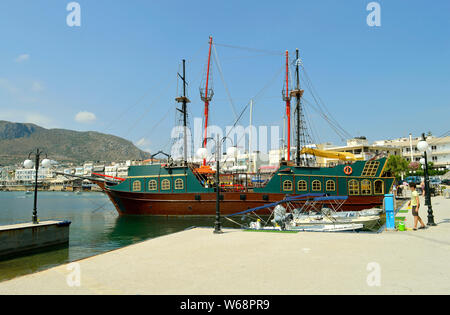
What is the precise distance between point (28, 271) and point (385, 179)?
29478 millimetres

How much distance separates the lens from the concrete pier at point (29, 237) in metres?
12.5

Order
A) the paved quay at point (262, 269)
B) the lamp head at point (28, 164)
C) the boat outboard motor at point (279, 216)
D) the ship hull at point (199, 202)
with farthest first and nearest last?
the ship hull at point (199, 202) → the boat outboard motor at point (279, 216) → the lamp head at point (28, 164) → the paved quay at point (262, 269)

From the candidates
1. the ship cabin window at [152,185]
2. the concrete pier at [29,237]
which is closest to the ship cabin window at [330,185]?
the ship cabin window at [152,185]

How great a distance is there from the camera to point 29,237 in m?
13.4

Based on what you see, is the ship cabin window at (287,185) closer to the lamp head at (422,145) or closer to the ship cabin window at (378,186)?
the ship cabin window at (378,186)

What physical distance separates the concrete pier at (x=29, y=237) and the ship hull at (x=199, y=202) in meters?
13.8

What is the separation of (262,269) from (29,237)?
37.3 ft

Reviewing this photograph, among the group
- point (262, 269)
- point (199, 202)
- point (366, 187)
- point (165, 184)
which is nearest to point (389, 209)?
point (262, 269)

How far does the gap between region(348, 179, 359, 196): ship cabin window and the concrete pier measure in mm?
24153

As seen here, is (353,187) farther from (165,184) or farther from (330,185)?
(165,184)

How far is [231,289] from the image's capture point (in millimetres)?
5691

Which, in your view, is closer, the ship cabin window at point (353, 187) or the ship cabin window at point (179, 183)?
the ship cabin window at point (179, 183)

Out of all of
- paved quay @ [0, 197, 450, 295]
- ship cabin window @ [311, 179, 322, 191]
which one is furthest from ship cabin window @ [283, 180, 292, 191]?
paved quay @ [0, 197, 450, 295]
